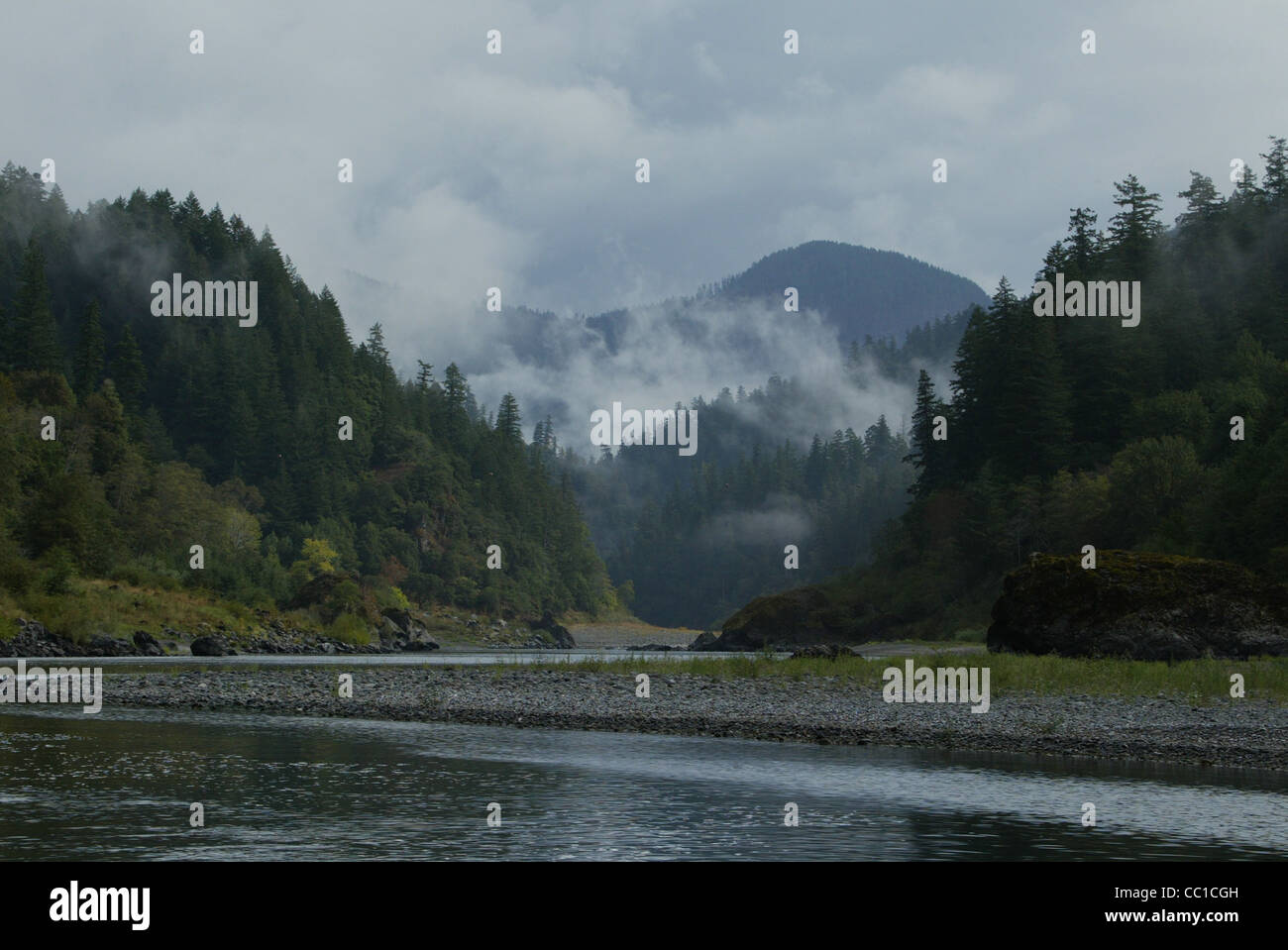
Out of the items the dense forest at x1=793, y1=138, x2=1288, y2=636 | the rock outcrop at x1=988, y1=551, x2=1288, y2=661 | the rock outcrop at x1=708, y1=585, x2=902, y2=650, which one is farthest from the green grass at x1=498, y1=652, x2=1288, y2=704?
the rock outcrop at x1=708, y1=585, x2=902, y2=650

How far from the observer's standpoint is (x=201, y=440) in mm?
162875

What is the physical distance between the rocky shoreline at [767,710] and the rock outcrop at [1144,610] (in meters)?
10.4

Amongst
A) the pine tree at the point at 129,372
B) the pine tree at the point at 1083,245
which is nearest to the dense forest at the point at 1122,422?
the pine tree at the point at 1083,245

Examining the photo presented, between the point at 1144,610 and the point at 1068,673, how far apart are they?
803 cm

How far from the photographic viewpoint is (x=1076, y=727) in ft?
103

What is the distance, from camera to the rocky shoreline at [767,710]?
95.9 ft

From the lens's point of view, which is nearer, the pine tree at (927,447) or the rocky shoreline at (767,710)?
the rocky shoreline at (767,710)

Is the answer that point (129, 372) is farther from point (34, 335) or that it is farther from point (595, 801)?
point (595, 801)

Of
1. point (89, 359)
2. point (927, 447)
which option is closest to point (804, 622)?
point (927, 447)

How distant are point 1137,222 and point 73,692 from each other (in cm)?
10471

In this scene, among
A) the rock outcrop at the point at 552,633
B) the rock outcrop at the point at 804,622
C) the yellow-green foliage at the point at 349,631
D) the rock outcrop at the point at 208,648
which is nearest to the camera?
the rock outcrop at the point at 208,648

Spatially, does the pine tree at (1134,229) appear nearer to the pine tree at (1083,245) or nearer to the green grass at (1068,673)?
the pine tree at (1083,245)
